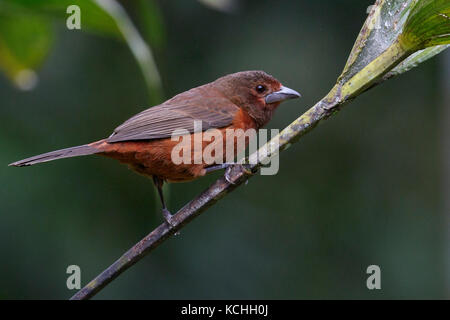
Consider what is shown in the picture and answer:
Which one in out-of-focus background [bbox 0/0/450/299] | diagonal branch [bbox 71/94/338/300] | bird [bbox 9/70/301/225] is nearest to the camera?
diagonal branch [bbox 71/94/338/300]

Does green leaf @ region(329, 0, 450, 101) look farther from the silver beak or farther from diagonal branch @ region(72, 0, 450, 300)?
the silver beak

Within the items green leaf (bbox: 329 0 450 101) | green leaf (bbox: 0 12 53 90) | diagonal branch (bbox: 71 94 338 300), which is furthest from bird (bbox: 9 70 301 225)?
green leaf (bbox: 329 0 450 101)

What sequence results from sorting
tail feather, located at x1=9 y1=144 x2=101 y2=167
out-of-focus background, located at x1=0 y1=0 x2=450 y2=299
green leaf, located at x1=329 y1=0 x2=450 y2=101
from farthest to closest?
1. out-of-focus background, located at x1=0 y1=0 x2=450 y2=299
2. tail feather, located at x1=9 y1=144 x2=101 y2=167
3. green leaf, located at x1=329 y1=0 x2=450 y2=101

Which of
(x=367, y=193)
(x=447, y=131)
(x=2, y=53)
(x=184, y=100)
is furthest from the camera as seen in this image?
(x=367, y=193)

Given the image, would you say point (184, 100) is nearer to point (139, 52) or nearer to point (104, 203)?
point (139, 52)

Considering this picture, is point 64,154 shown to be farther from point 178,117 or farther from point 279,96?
point 279,96

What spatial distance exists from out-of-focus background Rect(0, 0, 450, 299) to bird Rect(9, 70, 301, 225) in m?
1.90

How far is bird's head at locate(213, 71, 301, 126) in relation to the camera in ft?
9.62

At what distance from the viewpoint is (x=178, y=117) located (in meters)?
2.83

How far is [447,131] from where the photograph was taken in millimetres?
3748

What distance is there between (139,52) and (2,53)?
77 centimetres

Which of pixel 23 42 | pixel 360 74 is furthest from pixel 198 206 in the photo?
pixel 23 42

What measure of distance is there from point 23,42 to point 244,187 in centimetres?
350
